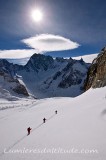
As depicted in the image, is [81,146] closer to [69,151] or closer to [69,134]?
[69,151]

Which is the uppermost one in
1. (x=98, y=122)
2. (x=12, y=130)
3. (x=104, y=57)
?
(x=104, y=57)

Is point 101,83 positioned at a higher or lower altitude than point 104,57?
lower

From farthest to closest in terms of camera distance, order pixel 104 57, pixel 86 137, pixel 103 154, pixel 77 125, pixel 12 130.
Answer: pixel 104 57 < pixel 12 130 < pixel 77 125 < pixel 86 137 < pixel 103 154

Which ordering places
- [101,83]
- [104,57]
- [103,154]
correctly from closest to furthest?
[103,154]
[101,83]
[104,57]

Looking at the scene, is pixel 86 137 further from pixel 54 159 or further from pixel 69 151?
pixel 54 159

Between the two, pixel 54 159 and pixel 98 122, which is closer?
pixel 54 159

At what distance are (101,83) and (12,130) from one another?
30689 millimetres

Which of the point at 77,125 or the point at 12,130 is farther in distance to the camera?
the point at 12,130

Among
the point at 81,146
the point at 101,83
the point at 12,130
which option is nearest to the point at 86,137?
the point at 81,146

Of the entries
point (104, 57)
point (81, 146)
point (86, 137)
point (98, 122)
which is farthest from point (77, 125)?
point (104, 57)

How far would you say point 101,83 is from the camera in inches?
2282

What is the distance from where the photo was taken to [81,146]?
67.1 ft

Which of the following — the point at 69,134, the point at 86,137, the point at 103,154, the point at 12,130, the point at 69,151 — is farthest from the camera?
the point at 12,130

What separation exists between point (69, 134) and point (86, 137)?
8.76ft
